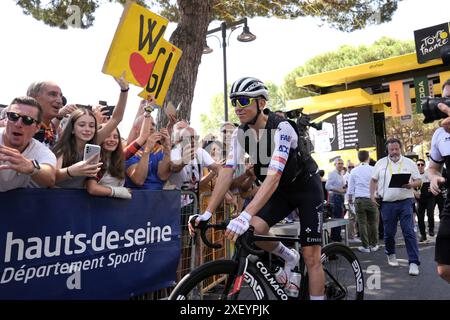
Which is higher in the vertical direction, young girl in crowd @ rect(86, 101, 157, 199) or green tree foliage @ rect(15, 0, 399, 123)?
green tree foliage @ rect(15, 0, 399, 123)

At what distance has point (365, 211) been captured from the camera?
832cm

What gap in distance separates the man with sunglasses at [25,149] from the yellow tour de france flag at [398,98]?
16330 mm

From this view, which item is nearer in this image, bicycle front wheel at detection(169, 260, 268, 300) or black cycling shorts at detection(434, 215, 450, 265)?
bicycle front wheel at detection(169, 260, 268, 300)

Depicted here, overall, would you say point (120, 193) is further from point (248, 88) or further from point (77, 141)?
point (248, 88)

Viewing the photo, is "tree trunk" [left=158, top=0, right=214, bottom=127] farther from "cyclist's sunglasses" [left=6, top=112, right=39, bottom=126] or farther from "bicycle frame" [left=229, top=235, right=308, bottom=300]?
"bicycle frame" [left=229, top=235, right=308, bottom=300]

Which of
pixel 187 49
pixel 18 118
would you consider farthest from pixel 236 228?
pixel 187 49

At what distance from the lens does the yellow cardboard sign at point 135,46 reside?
12.3 feet

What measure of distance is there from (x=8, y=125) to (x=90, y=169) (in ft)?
2.04

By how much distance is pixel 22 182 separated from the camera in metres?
2.57

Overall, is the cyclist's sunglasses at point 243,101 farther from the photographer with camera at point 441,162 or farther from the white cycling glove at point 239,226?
the photographer with camera at point 441,162

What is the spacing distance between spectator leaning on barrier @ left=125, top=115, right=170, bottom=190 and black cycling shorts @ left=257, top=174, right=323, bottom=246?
4.19ft

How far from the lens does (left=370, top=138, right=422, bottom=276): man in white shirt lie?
5896mm

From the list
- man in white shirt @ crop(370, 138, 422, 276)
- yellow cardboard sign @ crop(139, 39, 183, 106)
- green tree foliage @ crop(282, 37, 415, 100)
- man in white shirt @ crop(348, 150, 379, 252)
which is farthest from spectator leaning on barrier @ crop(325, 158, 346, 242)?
green tree foliage @ crop(282, 37, 415, 100)

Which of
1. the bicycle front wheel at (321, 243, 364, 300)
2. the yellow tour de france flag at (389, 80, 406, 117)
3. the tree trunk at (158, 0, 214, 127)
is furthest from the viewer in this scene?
the yellow tour de france flag at (389, 80, 406, 117)
